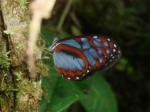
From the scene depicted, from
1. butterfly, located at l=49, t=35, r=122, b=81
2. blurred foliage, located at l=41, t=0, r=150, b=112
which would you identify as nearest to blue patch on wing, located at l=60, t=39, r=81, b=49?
butterfly, located at l=49, t=35, r=122, b=81

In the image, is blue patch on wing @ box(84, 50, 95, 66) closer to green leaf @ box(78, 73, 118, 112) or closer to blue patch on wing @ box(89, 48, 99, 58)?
blue patch on wing @ box(89, 48, 99, 58)

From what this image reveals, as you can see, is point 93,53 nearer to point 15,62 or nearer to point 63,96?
point 63,96

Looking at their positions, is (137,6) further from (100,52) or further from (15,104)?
(15,104)

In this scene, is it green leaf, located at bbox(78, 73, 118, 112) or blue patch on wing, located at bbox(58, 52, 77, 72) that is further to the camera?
green leaf, located at bbox(78, 73, 118, 112)

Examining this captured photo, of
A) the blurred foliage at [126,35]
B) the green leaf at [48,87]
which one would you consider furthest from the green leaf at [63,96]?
the blurred foliage at [126,35]

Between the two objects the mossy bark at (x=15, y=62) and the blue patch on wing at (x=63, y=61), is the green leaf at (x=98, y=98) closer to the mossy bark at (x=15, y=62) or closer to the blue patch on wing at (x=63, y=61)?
the blue patch on wing at (x=63, y=61)

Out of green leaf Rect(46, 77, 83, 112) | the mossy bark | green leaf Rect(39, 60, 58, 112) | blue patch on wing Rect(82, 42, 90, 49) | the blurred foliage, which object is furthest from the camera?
the blurred foliage

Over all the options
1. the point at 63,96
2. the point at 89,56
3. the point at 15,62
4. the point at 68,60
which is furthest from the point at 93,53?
the point at 15,62
